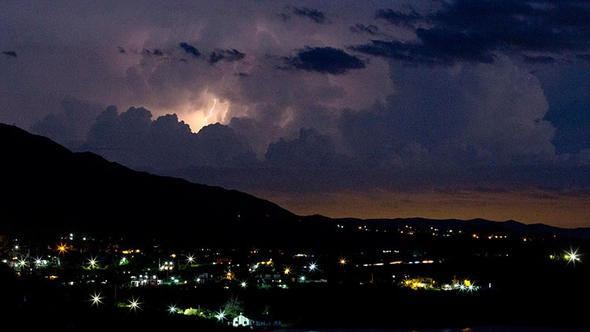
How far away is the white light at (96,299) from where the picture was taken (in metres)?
67.6

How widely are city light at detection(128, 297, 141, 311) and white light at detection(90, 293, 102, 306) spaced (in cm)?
249

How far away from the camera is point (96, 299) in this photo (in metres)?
68.5

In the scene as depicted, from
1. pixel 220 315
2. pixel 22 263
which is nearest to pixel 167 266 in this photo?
pixel 22 263

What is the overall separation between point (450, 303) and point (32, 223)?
58.9 m

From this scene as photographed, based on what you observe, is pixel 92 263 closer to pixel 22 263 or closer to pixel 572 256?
pixel 22 263

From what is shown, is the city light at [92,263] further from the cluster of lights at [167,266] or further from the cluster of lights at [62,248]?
the cluster of lights at [167,266]

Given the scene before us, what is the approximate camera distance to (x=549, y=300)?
8894 centimetres

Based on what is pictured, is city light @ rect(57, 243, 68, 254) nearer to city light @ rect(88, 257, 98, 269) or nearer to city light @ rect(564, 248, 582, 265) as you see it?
city light @ rect(88, 257, 98, 269)

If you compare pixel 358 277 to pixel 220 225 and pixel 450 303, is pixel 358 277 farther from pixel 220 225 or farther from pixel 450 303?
pixel 220 225

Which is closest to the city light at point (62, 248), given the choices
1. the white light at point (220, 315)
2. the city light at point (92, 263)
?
the city light at point (92, 263)

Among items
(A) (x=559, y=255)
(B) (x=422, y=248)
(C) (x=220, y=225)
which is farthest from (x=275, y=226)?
(A) (x=559, y=255)

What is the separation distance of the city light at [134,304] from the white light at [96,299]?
8.16 feet

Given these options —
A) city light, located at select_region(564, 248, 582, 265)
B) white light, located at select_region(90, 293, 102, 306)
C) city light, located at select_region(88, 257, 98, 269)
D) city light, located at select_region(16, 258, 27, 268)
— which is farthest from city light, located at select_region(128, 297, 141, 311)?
city light, located at select_region(564, 248, 582, 265)

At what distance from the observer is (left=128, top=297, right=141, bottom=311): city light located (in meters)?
68.8
